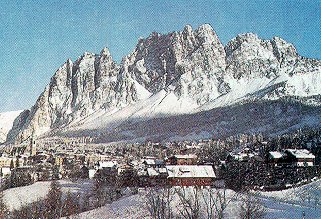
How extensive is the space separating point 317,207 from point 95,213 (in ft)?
95.5

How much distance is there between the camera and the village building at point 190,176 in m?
85.4

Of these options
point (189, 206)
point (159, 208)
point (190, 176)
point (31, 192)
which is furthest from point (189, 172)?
point (189, 206)

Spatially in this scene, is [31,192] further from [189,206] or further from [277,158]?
[189,206]

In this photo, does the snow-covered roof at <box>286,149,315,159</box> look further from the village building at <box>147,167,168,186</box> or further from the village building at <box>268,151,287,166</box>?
the village building at <box>147,167,168,186</box>

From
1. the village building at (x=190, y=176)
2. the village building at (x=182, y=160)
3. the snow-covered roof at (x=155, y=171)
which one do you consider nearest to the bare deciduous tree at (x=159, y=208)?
the village building at (x=190, y=176)

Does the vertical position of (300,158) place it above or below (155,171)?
above

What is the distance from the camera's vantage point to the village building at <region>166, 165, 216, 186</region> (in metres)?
85.4

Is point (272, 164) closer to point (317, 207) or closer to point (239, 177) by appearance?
point (239, 177)


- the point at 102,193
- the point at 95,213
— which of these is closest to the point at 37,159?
the point at 102,193

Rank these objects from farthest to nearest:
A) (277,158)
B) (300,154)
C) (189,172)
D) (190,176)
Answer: (277,158) → (300,154) → (189,172) → (190,176)

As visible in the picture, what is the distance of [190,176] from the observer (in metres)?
86.6

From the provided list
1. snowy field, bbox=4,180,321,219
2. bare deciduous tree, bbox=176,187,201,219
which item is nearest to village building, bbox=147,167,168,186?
snowy field, bbox=4,180,321,219

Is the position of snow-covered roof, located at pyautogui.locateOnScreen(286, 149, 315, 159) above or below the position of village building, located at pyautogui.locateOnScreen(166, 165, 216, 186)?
above

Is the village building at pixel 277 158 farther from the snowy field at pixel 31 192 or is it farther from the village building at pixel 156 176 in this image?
the snowy field at pixel 31 192
